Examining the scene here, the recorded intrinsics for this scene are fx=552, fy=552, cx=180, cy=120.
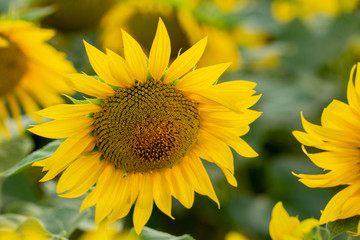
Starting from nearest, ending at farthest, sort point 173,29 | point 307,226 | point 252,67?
point 307,226 → point 173,29 → point 252,67

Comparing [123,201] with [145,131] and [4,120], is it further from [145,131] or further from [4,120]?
[4,120]

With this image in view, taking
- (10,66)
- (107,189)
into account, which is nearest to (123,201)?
(107,189)

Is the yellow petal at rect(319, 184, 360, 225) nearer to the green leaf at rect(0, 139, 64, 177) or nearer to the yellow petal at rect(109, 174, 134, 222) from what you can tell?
the yellow petal at rect(109, 174, 134, 222)

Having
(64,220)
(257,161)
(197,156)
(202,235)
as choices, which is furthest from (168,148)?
(257,161)

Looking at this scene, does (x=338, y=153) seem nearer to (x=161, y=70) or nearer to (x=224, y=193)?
(x=161, y=70)

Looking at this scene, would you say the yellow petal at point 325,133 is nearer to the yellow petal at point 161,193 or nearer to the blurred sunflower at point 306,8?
the yellow petal at point 161,193

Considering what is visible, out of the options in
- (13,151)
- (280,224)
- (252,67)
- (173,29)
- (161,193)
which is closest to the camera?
(280,224)

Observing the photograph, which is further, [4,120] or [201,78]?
[4,120]
